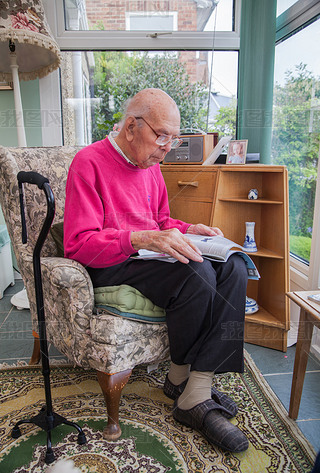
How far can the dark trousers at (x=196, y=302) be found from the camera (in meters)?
1.24

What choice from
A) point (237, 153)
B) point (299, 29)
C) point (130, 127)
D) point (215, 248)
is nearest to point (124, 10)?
point (299, 29)

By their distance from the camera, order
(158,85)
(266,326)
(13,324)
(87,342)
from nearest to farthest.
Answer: (87,342)
(266,326)
(13,324)
(158,85)

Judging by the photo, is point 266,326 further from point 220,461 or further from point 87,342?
point 87,342

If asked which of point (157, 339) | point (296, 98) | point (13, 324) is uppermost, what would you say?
point (296, 98)

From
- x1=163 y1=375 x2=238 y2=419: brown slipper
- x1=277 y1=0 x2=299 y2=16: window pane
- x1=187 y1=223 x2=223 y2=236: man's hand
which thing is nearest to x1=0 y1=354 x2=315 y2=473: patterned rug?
x1=163 y1=375 x2=238 y2=419: brown slipper

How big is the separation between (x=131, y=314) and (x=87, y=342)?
18cm

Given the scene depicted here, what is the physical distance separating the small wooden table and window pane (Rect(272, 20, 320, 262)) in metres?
0.88

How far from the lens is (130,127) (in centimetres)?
138

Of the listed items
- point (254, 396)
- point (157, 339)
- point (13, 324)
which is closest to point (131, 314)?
point (157, 339)

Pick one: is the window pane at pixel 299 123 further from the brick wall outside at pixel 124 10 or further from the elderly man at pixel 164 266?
the elderly man at pixel 164 266

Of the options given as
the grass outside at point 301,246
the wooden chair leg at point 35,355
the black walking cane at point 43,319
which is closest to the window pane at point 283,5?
the grass outside at point 301,246

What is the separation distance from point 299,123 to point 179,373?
58.7 inches

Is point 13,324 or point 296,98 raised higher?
point 296,98

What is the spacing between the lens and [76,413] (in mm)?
1390
